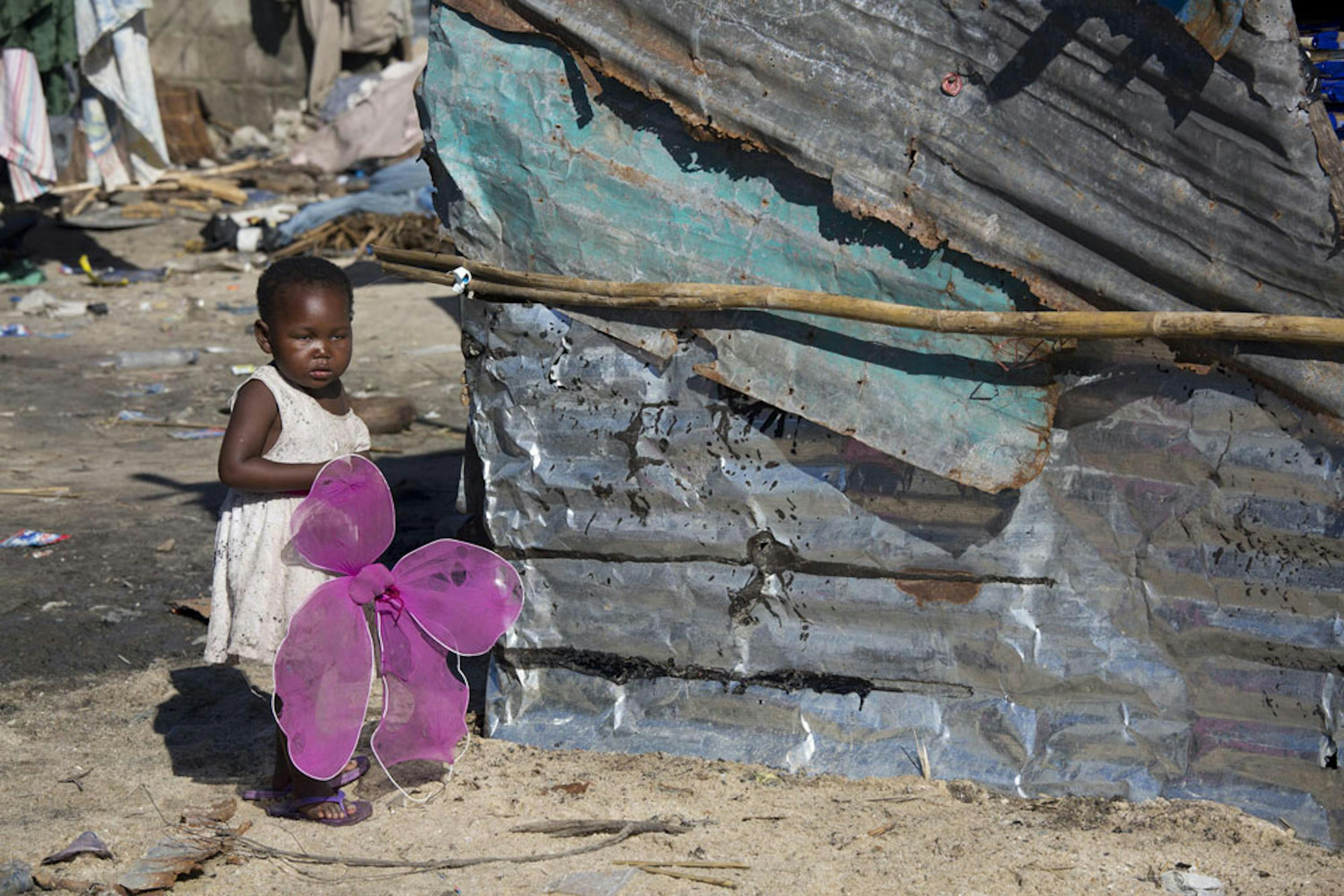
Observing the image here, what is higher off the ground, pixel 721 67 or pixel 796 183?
pixel 721 67

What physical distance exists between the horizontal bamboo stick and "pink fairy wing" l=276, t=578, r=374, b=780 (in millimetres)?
795

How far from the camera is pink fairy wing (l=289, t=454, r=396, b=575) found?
2.58 metres

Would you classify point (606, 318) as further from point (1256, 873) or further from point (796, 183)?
point (1256, 873)

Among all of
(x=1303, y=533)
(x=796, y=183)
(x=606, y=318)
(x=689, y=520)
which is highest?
(x=796, y=183)

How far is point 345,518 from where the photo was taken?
103 inches

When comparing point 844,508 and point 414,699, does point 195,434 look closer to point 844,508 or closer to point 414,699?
point 414,699

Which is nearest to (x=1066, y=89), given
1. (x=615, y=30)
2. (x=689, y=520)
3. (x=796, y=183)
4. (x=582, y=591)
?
(x=796, y=183)

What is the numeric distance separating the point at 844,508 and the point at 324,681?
1184 mm

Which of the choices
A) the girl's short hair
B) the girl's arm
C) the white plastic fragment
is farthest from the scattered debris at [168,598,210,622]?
the white plastic fragment

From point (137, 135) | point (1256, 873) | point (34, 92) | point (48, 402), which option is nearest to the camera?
point (1256, 873)

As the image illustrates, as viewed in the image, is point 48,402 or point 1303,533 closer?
point 1303,533

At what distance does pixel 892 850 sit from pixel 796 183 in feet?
4.64

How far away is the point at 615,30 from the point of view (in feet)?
8.93

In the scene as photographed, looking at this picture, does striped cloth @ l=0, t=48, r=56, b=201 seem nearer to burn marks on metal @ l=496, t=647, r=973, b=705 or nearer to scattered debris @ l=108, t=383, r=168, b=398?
scattered debris @ l=108, t=383, r=168, b=398
